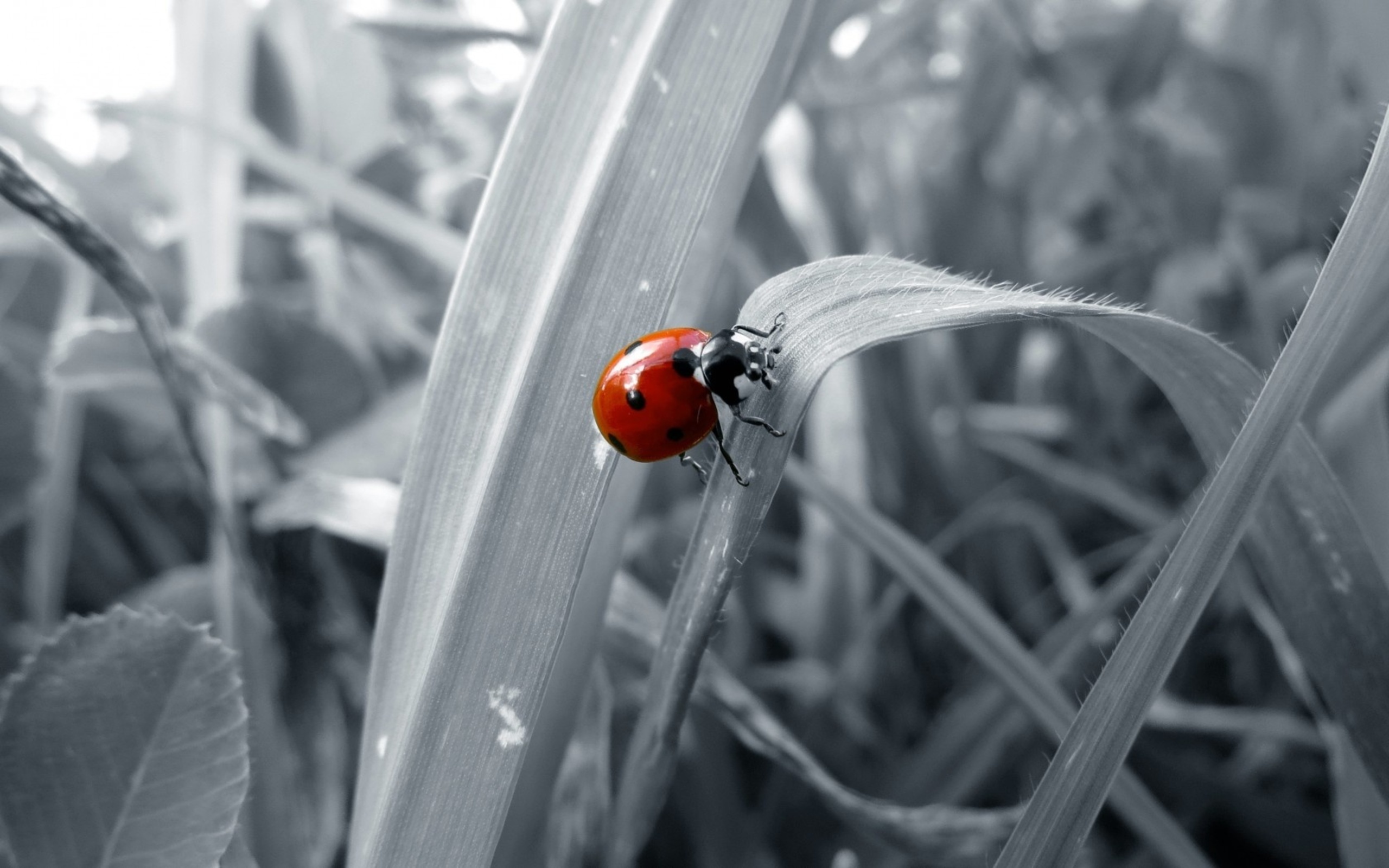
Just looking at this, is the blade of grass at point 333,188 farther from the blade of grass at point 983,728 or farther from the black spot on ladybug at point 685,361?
the blade of grass at point 983,728

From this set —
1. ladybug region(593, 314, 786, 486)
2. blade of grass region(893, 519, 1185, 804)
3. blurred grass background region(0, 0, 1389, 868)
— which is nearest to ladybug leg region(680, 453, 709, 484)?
ladybug region(593, 314, 786, 486)

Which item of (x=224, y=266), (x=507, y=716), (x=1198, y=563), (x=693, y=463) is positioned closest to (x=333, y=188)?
(x=224, y=266)

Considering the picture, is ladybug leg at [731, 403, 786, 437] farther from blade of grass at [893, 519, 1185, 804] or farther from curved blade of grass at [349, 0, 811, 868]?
blade of grass at [893, 519, 1185, 804]

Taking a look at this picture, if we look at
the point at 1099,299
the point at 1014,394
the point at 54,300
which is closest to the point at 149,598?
the point at 54,300

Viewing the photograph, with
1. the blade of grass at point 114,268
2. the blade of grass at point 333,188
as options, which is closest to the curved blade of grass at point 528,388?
the blade of grass at point 114,268

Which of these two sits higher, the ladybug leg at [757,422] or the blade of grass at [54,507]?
the blade of grass at [54,507]

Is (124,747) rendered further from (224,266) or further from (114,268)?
(224,266)
